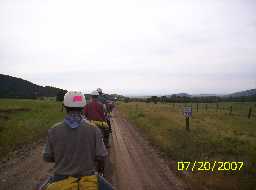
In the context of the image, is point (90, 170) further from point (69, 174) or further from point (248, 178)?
point (248, 178)

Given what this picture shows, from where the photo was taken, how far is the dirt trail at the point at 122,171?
7.89m

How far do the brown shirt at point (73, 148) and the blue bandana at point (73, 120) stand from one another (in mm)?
46

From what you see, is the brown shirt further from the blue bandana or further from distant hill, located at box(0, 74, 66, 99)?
distant hill, located at box(0, 74, 66, 99)

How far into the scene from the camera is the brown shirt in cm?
376

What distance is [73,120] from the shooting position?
3.85m

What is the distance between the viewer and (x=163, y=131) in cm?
1794

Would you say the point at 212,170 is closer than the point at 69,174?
No

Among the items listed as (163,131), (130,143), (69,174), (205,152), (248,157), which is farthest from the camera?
(163,131)

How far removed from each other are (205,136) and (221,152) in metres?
3.54

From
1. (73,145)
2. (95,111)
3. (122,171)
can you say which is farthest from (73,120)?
(122,171)

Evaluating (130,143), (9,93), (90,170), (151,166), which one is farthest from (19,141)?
(9,93)
